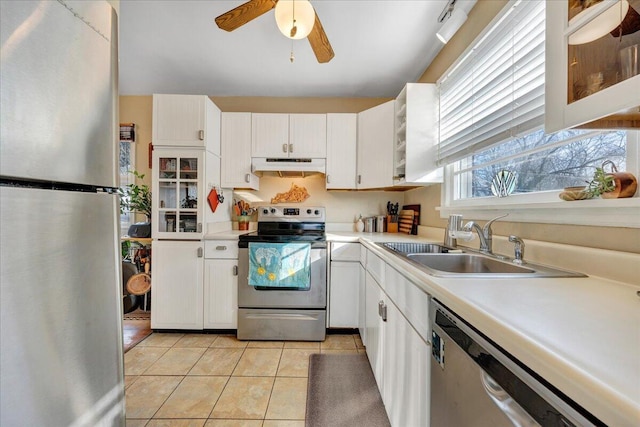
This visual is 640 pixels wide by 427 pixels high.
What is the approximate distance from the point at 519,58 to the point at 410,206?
1.72 m

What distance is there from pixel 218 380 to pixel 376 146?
90.9 inches

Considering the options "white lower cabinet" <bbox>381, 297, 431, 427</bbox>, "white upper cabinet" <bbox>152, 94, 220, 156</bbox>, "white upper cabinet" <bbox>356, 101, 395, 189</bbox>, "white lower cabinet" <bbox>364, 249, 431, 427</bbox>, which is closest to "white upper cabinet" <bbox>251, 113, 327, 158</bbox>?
"white upper cabinet" <bbox>356, 101, 395, 189</bbox>

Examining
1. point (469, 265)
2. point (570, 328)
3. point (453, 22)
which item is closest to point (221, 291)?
point (469, 265)

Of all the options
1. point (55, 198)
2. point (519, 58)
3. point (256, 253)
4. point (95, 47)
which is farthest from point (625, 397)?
point (256, 253)

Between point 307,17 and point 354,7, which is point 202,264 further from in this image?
point 354,7

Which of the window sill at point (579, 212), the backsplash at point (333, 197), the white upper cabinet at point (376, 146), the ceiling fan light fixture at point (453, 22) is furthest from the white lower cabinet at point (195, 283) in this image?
the ceiling fan light fixture at point (453, 22)

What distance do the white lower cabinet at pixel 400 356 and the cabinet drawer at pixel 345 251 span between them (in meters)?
0.63

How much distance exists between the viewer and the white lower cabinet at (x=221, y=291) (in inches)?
94.8

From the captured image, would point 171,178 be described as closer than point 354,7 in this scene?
No

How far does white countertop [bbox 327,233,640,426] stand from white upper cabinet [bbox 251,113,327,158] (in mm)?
2136

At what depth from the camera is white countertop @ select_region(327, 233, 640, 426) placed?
351 millimetres

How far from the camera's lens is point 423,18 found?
1915mm

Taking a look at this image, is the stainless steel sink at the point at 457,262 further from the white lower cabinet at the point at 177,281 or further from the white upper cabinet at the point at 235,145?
the white upper cabinet at the point at 235,145

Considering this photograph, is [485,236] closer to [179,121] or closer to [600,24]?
[600,24]
